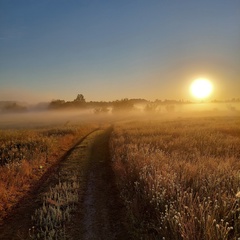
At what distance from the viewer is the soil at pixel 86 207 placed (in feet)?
24.5

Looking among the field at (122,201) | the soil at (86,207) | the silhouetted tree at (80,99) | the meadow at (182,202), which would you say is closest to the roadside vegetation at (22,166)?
the field at (122,201)

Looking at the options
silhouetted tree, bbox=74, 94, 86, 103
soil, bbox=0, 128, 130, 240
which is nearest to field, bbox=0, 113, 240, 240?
soil, bbox=0, 128, 130, 240

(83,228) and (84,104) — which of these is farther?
(84,104)

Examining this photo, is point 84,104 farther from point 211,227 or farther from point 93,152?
point 211,227

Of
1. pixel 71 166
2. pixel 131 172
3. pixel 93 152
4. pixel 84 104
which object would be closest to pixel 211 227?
pixel 131 172

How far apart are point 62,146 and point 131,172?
42.0 ft

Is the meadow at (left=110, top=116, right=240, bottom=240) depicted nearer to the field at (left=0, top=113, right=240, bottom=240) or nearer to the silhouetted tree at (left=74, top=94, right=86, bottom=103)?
the field at (left=0, top=113, right=240, bottom=240)

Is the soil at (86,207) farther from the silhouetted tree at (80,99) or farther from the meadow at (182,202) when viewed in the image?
the silhouetted tree at (80,99)

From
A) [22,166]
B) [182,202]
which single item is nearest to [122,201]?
[182,202]

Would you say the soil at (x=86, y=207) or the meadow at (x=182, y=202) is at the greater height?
the meadow at (x=182, y=202)

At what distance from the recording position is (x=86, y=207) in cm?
918

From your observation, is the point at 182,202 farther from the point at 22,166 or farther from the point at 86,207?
the point at 22,166

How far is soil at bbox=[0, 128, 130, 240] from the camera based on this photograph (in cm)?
746

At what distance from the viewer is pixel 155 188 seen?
855cm
